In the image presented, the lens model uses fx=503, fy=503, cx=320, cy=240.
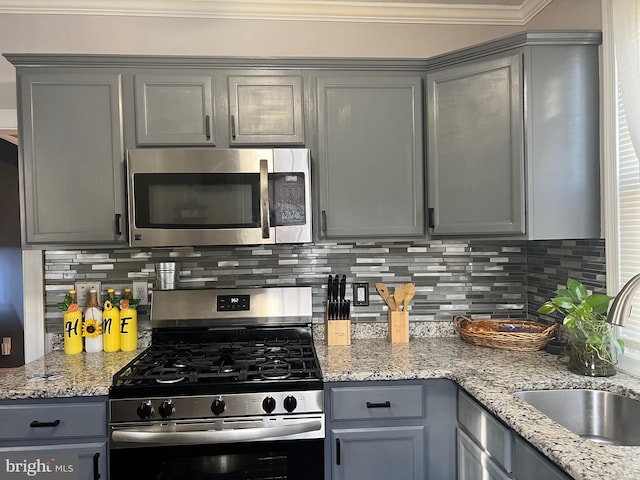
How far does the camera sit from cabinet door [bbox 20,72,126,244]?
2.21 m

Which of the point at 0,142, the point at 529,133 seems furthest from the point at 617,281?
the point at 0,142

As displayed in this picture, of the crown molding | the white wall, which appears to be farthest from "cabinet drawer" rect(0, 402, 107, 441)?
the crown molding

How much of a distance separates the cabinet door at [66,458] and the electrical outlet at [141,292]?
2.71 feet

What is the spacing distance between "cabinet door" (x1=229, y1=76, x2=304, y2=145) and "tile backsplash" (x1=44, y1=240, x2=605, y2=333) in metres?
0.56

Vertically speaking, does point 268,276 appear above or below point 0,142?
below

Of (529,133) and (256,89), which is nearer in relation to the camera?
(529,133)

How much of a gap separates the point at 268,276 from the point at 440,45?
157 centimetres

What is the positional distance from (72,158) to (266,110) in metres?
0.89

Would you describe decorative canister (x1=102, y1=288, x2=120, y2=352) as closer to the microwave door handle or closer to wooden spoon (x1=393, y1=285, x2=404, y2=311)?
the microwave door handle

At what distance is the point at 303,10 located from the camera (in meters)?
2.65

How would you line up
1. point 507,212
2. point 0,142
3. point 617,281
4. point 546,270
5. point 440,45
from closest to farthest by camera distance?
point 617,281, point 507,212, point 546,270, point 440,45, point 0,142

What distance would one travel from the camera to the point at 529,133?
2090mm

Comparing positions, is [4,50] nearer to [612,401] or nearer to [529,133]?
[529,133]

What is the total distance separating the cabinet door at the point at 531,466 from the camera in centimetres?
129
